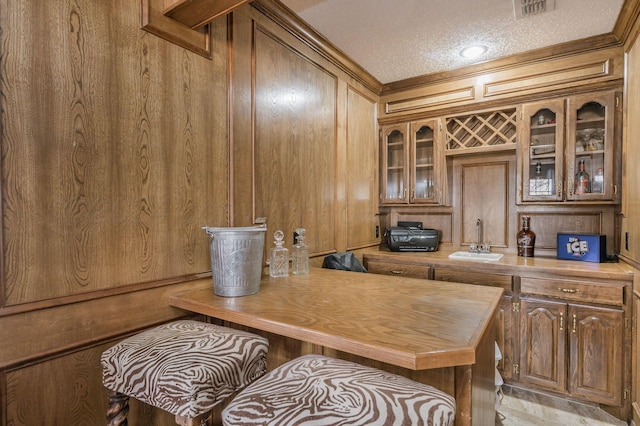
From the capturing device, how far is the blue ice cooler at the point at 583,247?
233 centimetres

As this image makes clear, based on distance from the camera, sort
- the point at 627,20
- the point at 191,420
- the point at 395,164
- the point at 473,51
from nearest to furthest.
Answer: the point at 191,420, the point at 627,20, the point at 473,51, the point at 395,164

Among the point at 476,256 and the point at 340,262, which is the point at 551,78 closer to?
the point at 476,256

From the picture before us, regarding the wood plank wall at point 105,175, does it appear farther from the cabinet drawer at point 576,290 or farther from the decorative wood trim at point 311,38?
the cabinet drawer at point 576,290

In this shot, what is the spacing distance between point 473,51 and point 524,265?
1685 millimetres

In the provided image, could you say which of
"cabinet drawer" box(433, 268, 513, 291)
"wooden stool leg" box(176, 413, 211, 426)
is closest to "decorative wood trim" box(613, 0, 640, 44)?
"cabinet drawer" box(433, 268, 513, 291)

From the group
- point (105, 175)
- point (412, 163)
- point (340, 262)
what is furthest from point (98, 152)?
point (412, 163)

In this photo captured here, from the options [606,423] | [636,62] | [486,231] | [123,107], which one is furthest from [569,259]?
[123,107]

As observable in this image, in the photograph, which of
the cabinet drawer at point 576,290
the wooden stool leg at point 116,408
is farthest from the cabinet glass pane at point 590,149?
the wooden stool leg at point 116,408

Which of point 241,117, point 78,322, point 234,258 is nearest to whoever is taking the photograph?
point 78,322

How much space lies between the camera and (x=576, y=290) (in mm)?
2137

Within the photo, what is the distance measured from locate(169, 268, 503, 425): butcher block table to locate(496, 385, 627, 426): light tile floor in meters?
0.94

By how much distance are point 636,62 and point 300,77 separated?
2124mm

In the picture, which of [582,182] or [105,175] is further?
[582,182]

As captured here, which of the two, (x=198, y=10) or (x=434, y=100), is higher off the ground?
(x=434, y=100)
